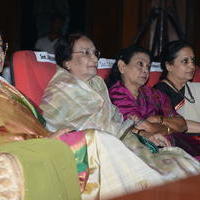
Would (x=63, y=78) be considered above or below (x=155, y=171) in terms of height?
above

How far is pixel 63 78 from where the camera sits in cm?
244

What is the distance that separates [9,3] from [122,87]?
3.53 meters

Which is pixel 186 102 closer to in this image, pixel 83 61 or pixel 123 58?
pixel 123 58

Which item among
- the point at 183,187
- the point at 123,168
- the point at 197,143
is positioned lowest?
A: the point at 197,143

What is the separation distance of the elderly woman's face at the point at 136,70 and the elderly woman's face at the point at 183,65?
37cm

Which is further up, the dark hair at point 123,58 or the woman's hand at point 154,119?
the dark hair at point 123,58

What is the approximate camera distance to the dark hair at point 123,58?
Answer: 2.76 meters

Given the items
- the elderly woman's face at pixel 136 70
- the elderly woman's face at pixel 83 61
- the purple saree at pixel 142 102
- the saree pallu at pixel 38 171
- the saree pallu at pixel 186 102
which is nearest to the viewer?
the saree pallu at pixel 38 171

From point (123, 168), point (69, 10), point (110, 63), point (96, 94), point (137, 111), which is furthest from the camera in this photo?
point (69, 10)

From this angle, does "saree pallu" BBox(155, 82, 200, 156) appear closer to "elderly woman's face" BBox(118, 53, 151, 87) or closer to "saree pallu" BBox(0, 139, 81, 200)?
"elderly woman's face" BBox(118, 53, 151, 87)

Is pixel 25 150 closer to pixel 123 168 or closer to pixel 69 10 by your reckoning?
pixel 123 168

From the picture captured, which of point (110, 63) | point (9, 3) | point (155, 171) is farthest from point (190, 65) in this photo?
point (9, 3)

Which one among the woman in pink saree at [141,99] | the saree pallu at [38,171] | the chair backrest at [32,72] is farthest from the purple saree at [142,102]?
the saree pallu at [38,171]

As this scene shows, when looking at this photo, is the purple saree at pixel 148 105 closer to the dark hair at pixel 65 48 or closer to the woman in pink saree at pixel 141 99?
the woman in pink saree at pixel 141 99
